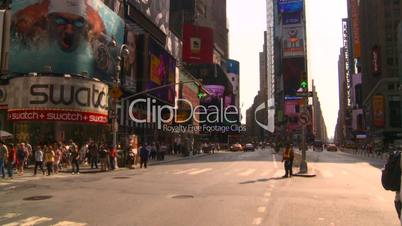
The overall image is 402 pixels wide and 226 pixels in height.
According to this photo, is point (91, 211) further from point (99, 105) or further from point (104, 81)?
point (104, 81)

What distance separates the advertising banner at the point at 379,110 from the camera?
11411 centimetres

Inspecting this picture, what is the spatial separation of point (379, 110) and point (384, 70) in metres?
14.1

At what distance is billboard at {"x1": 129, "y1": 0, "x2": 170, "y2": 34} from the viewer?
59388 mm

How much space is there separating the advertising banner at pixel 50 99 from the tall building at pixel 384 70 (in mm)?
85072

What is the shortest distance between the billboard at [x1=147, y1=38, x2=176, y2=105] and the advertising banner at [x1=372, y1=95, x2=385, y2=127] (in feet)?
210

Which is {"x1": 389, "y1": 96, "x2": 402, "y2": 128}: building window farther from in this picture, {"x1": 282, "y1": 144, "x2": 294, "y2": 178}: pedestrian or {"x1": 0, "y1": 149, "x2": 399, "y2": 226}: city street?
→ {"x1": 0, "y1": 149, "x2": 399, "y2": 226}: city street

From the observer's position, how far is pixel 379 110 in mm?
114625

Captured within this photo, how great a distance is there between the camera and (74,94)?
3784 cm

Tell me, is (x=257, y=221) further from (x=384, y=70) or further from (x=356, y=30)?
(x=356, y=30)

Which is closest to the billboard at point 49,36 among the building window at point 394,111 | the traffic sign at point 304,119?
the traffic sign at point 304,119

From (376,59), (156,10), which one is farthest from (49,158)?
(376,59)

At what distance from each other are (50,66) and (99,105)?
16.7 feet

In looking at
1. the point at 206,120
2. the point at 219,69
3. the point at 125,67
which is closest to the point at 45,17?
the point at 125,67

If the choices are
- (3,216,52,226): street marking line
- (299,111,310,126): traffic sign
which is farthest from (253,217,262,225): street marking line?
(299,111,310,126): traffic sign
